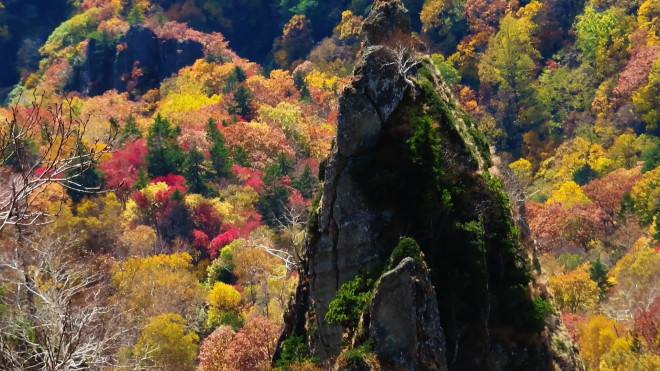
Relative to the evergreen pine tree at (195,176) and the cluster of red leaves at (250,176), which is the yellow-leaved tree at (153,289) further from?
the cluster of red leaves at (250,176)

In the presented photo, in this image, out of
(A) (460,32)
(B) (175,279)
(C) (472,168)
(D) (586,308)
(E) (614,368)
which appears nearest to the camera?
(C) (472,168)

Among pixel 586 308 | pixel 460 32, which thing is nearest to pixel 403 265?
pixel 586 308

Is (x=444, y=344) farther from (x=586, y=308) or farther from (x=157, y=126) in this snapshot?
(x=157, y=126)

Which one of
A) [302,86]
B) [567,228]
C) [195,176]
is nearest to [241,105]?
[302,86]

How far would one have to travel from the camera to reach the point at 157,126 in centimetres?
5575

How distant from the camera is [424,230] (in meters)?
15.5

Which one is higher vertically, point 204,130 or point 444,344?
point 204,130

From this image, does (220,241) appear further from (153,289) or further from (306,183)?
(153,289)

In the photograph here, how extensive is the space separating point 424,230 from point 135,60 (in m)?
78.2

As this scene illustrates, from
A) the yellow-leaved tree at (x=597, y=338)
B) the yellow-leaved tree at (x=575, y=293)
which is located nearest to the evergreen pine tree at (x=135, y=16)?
the yellow-leaved tree at (x=575, y=293)

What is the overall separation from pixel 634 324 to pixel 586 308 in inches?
273

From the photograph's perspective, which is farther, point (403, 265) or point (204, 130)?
point (204, 130)

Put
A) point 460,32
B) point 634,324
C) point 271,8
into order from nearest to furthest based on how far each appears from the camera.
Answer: point 634,324 → point 460,32 → point 271,8

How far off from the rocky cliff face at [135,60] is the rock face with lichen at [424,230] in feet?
246
